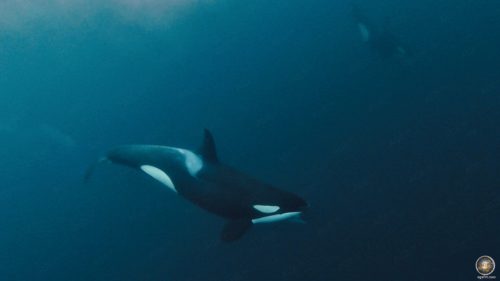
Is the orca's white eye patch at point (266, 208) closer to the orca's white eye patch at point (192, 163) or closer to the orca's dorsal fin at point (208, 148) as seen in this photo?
the orca's dorsal fin at point (208, 148)

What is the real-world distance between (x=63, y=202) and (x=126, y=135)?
2626 mm

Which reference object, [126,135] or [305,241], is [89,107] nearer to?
[126,135]

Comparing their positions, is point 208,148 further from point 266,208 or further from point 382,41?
point 382,41

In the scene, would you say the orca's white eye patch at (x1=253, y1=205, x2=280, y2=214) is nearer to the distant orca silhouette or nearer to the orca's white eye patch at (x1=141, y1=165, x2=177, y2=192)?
the orca's white eye patch at (x1=141, y1=165, x2=177, y2=192)

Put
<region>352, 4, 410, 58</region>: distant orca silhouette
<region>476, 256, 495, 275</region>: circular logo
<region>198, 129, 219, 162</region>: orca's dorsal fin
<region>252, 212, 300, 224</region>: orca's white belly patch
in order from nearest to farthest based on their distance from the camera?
1. <region>252, 212, 300, 224</region>: orca's white belly patch
2. <region>198, 129, 219, 162</region>: orca's dorsal fin
3. <region>476, 256, 495, 275</region>: circular logo
4. <region>352, 4, 410, 58</region>: distant orca silhouette

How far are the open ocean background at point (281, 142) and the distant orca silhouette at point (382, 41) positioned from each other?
0.23 meters

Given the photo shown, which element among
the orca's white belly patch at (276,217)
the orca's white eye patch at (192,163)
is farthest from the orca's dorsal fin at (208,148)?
the orca's white belly patch at (276,217)

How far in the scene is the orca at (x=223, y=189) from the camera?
626 centimetres

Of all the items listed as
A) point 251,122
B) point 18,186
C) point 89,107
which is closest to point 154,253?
point 251,122

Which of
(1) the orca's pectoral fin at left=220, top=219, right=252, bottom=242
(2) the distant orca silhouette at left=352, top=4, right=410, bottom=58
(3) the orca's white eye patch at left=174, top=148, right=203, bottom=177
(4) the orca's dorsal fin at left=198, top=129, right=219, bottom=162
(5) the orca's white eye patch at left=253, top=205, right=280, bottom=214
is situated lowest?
(1) the orca's pectoral fin at left=220, top=219, right=252, bottom=242

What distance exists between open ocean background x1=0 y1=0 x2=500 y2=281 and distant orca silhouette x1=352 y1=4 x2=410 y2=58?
23cm

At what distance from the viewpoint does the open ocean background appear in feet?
25.7

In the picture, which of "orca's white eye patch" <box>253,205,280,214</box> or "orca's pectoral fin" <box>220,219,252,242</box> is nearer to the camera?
"orca's white eye patch" <box>253,205,280,214</box>

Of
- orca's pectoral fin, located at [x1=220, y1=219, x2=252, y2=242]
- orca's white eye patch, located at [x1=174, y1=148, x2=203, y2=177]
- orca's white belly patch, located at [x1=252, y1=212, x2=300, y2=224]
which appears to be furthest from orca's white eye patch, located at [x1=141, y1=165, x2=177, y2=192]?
orca's white belly patch, located at [x1=252, y1=212, x2=300, y2=224]
